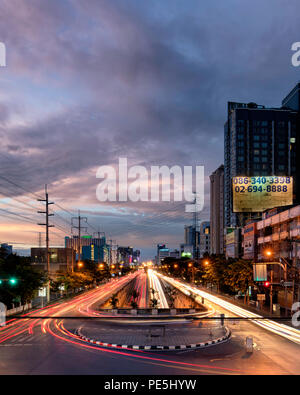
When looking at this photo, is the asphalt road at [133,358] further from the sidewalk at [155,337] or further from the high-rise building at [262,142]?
the high-rise building at [262,142]

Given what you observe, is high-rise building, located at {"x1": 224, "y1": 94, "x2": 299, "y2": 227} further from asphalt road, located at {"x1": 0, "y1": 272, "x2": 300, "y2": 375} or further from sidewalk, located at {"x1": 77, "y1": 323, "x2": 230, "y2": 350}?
asphalt road, located at {"x1": 0, "y1": 272, "x2": 300, "y2": 375}

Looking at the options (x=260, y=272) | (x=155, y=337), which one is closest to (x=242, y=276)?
(x=260, y=272)

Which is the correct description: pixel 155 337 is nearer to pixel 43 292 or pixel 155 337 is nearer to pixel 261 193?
pixel 43 292

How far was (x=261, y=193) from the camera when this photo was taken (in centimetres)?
8181

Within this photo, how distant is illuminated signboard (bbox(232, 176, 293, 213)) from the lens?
81.6 m

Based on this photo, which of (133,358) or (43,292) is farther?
(43,292)

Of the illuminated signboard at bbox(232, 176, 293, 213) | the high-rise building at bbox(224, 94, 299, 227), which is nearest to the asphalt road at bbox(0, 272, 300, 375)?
the illuminated signboard at bbox(232, 176, 293, 213)

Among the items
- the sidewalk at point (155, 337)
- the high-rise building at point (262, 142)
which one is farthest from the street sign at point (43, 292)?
the high-rise building at point (262, 142)

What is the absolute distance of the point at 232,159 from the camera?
534 feet

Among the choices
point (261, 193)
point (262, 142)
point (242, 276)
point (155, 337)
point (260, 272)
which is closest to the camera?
point (155, 337)

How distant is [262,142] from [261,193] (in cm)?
8411

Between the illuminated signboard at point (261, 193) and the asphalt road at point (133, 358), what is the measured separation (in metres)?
48.7

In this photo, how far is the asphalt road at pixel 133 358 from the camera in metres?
21.9
